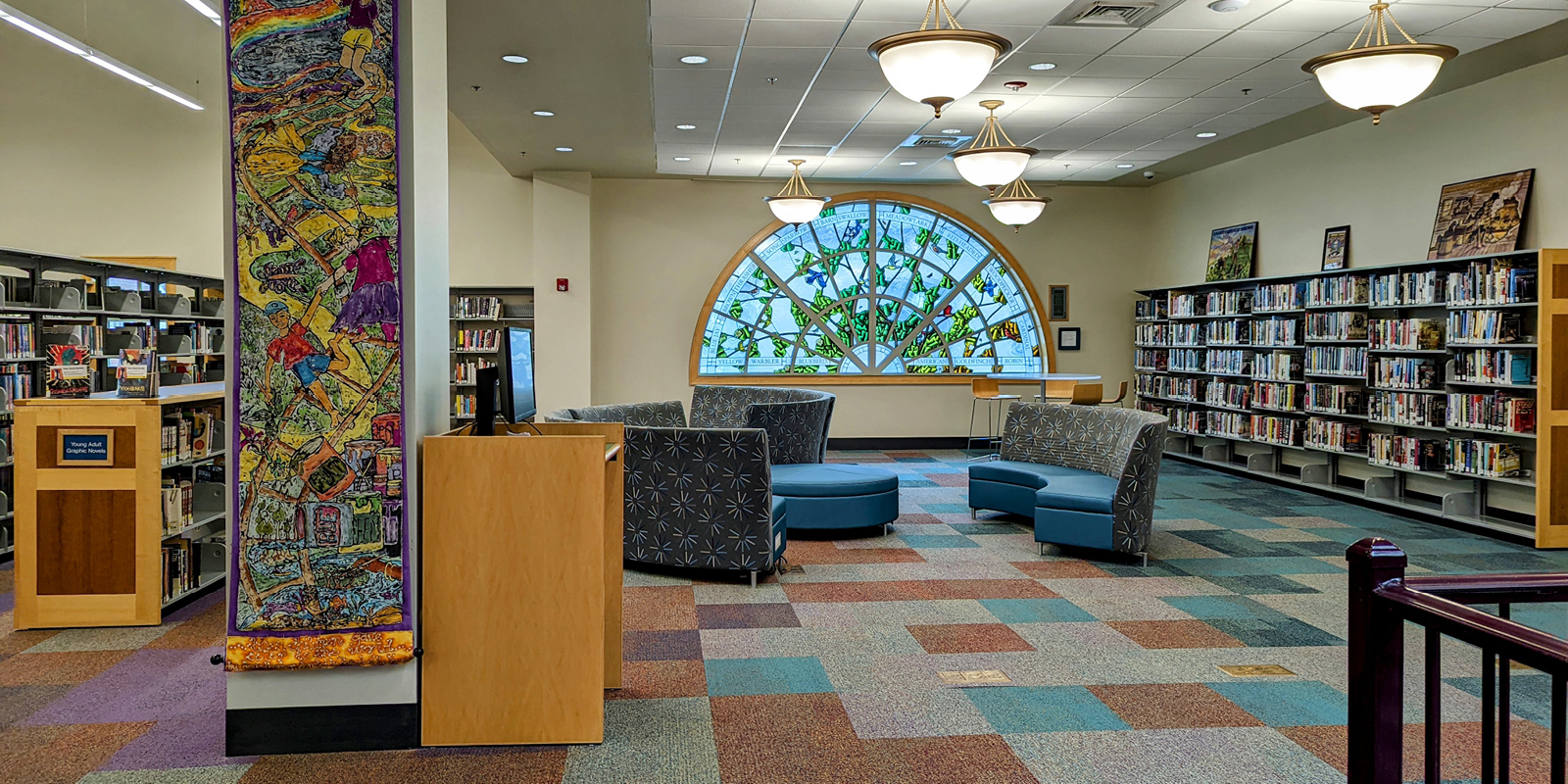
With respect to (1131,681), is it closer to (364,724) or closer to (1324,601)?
(1324,601)

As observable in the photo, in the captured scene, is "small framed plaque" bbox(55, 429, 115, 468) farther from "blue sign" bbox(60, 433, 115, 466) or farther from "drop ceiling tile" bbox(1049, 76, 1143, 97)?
"drop ceiling tile" bbox(1049, 76, 1143, 97)

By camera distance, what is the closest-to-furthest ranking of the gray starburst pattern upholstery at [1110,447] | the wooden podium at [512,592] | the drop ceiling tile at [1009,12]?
the wooden podium at [512,592] → the drop ceiling tile at [1009,12] → the gray starburst pattern upholstery at [1110,447]

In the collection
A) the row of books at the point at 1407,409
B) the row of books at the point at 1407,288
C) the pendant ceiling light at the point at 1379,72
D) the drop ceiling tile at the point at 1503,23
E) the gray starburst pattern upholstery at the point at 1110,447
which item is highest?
the drop ceiling tile at the point at 1503,23

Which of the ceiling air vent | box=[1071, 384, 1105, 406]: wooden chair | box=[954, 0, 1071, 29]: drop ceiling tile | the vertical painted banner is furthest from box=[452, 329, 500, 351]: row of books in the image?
the vertical painted banner

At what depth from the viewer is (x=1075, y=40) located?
6.29 m

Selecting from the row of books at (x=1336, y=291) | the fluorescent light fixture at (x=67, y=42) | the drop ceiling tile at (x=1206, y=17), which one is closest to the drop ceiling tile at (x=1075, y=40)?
the drop ceiling tile at (x=1206, y=17)

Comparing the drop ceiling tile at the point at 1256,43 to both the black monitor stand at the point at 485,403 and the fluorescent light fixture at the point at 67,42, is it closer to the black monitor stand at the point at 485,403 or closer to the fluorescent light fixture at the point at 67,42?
the black monitor stand at the point at 485,403

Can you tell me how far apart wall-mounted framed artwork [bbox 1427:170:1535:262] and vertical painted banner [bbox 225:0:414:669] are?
24.5ft

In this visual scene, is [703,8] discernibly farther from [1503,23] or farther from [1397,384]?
[1397,384]

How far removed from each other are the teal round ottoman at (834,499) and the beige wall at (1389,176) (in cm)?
494

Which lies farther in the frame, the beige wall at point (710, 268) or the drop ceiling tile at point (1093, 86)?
the beige wall at point (710, 268)

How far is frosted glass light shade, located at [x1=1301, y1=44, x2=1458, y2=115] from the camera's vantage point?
16.4 feet

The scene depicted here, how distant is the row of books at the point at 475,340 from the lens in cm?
1096

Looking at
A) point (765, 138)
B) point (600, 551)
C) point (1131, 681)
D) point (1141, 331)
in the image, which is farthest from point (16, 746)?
point (1141, 331)
